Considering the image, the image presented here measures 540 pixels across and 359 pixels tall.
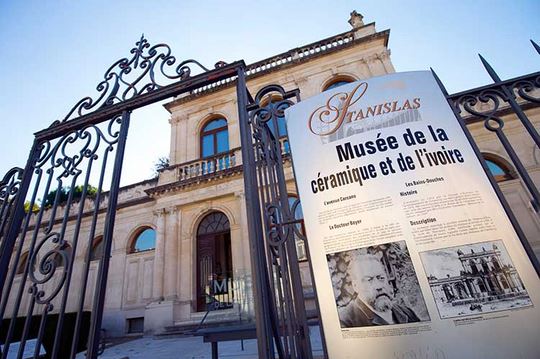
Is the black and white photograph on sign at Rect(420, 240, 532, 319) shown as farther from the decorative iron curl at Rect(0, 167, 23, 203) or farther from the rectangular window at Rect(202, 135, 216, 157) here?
the rectangular window at Rect(202, 135, 216, 157)

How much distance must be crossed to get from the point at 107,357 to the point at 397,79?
670 centimetres

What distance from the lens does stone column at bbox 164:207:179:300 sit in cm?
809

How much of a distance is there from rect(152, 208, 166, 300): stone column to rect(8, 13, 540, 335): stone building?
0.03m

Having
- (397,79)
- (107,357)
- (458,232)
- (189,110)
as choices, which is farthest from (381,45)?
(107,357)

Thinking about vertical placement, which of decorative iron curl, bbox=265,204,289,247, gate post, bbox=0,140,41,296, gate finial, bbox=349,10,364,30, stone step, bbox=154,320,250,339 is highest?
gate finial, bbox=349,10,364,30

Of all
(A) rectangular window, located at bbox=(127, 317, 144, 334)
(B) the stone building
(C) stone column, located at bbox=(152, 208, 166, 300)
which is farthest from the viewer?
(A) rectangular window, located at bbox=(127, 317, 144, 334)

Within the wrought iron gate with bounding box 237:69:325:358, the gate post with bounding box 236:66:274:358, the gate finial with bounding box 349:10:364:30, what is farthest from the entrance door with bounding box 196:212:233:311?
the gate finial with bounding box 349:10:364:30

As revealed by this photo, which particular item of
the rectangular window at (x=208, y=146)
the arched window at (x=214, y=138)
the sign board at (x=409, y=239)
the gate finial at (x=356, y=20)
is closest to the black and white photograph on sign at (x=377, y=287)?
the sign board at (x=409, y=239)

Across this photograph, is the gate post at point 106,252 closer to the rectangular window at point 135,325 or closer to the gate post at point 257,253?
the gate post at point 257,253

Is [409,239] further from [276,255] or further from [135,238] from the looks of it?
[135,238]

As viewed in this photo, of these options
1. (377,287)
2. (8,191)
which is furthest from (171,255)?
(377,287)

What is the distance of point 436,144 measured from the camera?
1.67 metres

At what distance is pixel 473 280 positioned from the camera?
1.36 m

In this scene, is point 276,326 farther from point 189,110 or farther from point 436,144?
point 189,110
